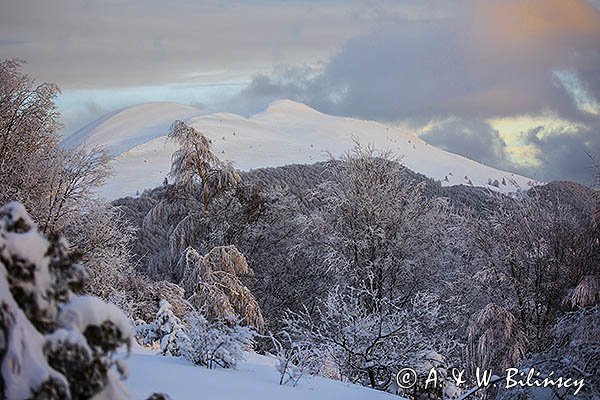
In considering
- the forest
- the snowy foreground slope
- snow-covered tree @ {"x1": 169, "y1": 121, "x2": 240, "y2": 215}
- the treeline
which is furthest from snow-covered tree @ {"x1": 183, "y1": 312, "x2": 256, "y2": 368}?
snow-covered tree @ {"x1": 169, "y1": 121, "x2": 240, "y2": 215}

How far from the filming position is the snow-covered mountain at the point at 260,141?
2995 centimetres

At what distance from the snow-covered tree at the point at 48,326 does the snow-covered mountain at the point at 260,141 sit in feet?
76.8

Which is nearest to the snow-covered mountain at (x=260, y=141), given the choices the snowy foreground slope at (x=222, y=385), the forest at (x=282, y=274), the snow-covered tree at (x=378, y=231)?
the forest at (x=282, y=274)

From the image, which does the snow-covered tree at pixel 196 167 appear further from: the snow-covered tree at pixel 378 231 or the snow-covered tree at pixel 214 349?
Result: the snow-covered tree at pixel 214 349

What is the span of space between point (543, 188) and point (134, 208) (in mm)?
15297

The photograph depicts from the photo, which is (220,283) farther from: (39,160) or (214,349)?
(214,349)

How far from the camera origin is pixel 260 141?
3641 cm

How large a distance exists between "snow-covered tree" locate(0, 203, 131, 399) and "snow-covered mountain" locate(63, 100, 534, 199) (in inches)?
922

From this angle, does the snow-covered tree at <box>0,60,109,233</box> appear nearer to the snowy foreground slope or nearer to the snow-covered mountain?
the snowy foreground slope

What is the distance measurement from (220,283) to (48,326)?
10106mm

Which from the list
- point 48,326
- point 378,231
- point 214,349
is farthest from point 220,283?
point 48,326

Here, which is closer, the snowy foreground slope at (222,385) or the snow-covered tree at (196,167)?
the snowy foreground slope at (222,385)

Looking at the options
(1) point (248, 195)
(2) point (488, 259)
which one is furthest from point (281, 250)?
(2) point (488, 259)

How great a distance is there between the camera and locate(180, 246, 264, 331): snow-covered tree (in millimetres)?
11594
